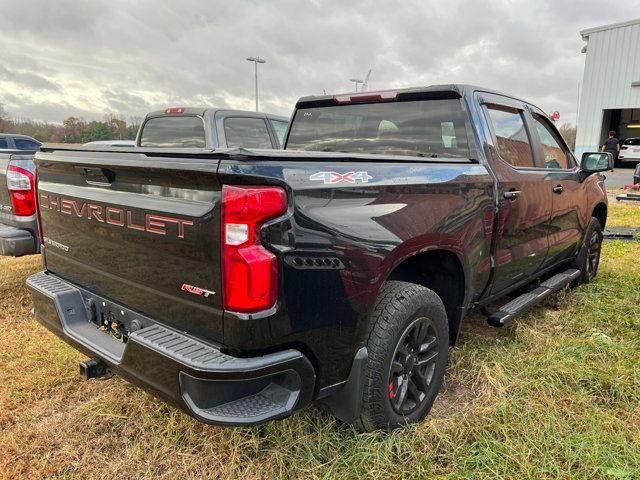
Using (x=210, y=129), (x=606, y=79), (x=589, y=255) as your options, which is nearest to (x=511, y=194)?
(x=589, y=255)

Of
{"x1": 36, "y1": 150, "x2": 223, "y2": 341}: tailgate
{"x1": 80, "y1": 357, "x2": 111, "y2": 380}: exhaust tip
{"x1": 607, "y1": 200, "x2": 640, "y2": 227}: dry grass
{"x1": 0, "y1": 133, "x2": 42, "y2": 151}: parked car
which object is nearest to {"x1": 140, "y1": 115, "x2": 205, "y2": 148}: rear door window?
{"x1": 36, "y1": 150, "x2": 223, "y2": 341}: tailgate

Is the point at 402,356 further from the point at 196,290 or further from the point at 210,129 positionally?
the point at 210,129

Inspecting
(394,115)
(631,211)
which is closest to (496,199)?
(394,115)

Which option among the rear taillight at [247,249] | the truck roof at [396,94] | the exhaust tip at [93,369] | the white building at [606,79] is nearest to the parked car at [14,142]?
the truck roof at [396,94]

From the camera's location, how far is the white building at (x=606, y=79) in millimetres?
25234

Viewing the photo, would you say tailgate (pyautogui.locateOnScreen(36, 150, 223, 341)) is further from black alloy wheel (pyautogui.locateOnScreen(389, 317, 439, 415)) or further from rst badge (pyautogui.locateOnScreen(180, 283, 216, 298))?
black alloy wheel (pyautogui.locateOnScreen(389, 317, 439, 415))

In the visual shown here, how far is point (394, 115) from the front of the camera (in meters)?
3.37

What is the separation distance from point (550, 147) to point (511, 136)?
2.76ft

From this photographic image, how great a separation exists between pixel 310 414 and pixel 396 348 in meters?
0.67

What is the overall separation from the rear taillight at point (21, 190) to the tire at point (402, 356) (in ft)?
11.7

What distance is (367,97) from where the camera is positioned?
11.5ft

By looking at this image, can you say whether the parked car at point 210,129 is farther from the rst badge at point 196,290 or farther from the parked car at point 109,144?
the rst badge at point 196,290

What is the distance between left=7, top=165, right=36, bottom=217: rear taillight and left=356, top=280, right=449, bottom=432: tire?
3558mm

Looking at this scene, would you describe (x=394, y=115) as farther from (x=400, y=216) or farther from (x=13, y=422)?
(x=13, y=422)
